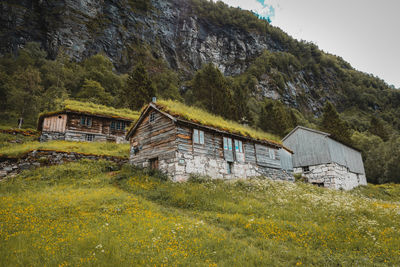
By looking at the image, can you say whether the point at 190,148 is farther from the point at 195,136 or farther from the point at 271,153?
the point at 271,153

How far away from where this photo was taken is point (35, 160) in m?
18.8

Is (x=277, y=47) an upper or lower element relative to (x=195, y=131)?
upper

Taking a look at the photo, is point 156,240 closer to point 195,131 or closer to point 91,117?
point 195,131

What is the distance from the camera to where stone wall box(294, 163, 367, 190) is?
100ft

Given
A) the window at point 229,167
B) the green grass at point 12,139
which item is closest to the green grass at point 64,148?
the green grass at point 12,139

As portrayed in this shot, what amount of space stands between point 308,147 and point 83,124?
31395mm

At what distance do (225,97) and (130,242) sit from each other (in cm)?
4786

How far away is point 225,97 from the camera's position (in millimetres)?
52844

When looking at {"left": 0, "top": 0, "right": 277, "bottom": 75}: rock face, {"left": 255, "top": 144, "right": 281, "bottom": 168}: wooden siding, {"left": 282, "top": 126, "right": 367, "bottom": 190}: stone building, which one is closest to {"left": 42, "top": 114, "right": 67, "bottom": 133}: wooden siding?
{"left": 255, "top": 144, "right": 281, "bottom": 168}: wooden siding

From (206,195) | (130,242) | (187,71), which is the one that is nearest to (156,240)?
(130,242)

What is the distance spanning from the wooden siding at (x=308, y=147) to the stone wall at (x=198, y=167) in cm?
1441

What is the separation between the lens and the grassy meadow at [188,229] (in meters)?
6.49

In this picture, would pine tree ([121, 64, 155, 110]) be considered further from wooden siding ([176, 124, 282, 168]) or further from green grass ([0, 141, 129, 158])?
wooden siding ([176, 124, 282, 168])

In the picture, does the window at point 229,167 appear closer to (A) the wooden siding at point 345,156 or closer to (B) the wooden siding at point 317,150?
(B) the wooden siding at point 317,150
